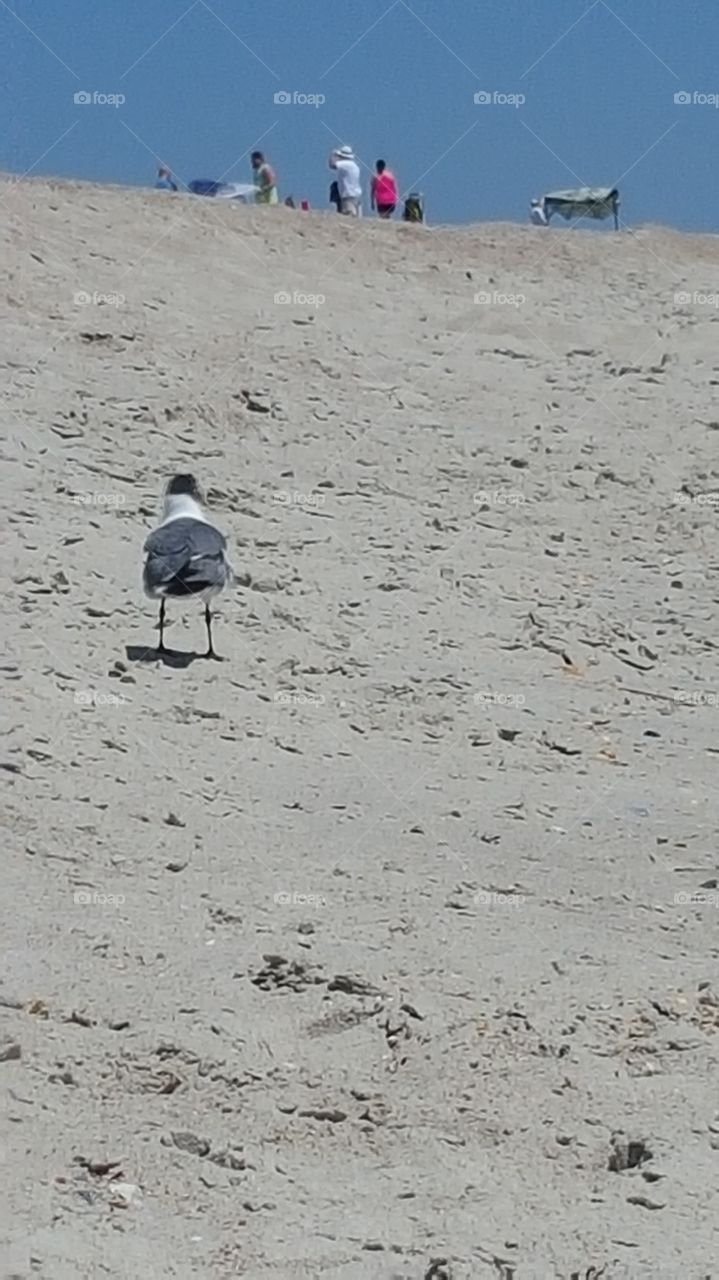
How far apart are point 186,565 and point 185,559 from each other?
46mm

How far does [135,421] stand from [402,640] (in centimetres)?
349

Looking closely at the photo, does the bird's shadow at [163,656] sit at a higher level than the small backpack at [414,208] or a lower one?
lower

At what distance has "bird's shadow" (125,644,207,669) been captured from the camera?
9.84 metres

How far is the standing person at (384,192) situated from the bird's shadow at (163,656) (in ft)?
41.6

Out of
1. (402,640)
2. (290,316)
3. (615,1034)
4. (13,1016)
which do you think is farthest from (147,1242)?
(290,316)

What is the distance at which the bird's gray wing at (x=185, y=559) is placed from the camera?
32.5 feet

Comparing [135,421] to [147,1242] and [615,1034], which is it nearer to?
[615,1034]

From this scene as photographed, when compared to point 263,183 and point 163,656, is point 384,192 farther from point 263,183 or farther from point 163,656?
point 163,656

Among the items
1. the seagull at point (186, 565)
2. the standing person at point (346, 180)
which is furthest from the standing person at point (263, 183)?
the seagull at point (186, 565)

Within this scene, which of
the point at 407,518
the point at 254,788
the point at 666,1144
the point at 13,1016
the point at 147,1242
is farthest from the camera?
the point at 407,518

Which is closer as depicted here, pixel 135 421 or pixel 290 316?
pixel 135 421

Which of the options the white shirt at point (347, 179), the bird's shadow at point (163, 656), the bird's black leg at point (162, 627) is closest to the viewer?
the bird's shadow at point (163, 656)

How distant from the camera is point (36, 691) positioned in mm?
8961

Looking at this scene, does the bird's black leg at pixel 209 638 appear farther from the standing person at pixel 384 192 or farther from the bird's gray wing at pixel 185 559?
the standing person at pixel 384 192
